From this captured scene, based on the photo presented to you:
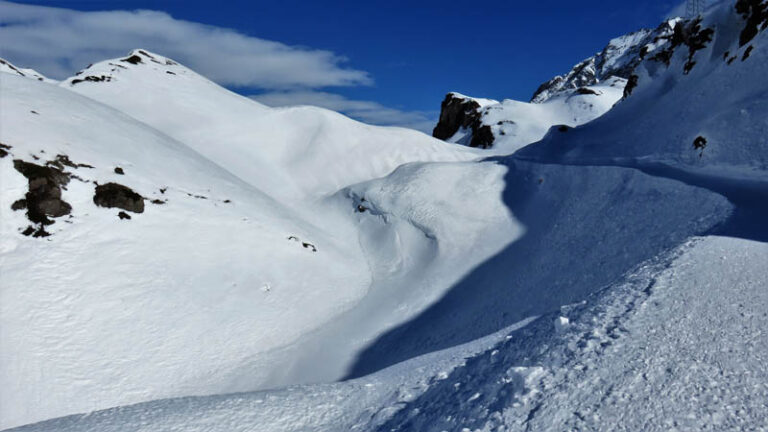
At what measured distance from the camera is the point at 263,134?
46.2 metres

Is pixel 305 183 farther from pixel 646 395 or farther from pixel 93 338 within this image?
pixel 646 395

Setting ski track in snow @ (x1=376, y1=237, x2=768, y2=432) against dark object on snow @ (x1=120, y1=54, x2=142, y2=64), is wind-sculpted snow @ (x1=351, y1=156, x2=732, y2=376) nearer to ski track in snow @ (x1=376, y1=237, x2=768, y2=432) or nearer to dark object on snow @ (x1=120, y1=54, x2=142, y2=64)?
ski track in snow @ (x1=376, y1=237, x2=768, y2=432)

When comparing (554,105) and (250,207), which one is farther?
(554,105)

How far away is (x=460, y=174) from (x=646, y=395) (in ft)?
100.0

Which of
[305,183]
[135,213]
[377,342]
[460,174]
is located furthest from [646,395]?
[305,183]

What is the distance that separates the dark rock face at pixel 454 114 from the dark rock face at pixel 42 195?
78250mm

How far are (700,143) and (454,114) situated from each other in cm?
7762

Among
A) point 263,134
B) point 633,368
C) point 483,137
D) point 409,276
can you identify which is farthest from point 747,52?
point 483,137

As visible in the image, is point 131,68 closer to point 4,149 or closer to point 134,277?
point 4,149

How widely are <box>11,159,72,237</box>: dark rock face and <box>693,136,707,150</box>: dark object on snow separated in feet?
114

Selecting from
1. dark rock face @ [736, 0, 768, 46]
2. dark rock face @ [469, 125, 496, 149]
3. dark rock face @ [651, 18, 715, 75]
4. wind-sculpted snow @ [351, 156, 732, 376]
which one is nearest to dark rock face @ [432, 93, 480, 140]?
dark rock face @ [469, 125, 496, 149]

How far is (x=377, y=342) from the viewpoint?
19297 millimetres

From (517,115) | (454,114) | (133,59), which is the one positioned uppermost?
(133,59)

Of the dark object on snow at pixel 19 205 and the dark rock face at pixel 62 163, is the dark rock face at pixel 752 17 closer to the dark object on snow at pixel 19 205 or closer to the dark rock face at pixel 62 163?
the dark rock face at pixel 62 163
